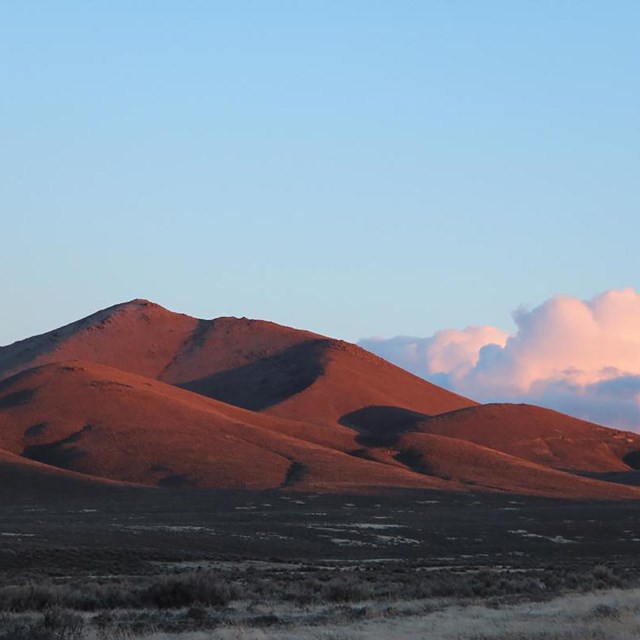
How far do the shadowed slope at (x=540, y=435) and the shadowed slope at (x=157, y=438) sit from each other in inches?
1065

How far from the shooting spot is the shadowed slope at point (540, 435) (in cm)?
16512

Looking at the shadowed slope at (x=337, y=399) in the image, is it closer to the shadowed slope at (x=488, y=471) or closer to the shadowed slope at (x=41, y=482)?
the shadowed slope at (x=488, y=471)

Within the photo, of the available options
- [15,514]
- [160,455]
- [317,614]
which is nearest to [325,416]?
[160,455]

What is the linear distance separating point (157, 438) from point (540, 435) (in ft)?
200

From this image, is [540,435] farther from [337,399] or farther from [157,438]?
[157,438]

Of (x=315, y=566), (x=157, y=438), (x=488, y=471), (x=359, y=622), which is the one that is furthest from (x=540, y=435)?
(x=359, y=622)

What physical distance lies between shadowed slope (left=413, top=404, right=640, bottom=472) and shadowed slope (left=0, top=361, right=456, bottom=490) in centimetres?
2706

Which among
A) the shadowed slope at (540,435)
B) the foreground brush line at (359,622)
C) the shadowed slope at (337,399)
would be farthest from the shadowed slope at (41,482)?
the foreground brush line at (359,622)

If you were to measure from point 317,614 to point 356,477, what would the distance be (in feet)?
317

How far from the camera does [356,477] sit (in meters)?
121

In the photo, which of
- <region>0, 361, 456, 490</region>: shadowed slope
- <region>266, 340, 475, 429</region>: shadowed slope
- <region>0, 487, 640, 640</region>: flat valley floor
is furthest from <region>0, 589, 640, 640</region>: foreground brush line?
<region>266, 340, 475, 429</region>: shadowed slope

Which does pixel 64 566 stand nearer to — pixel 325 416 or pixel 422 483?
pixel 422 483

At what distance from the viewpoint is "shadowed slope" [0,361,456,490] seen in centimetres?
12188

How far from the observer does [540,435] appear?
6816 inches
